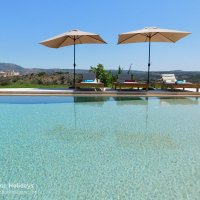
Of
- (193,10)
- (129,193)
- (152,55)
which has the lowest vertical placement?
(129,193)

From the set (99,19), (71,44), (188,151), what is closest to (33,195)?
(188,151)

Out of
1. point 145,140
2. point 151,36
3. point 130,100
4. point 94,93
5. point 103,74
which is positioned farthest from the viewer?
point 103,74

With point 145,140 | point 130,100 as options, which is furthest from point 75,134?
point 130,100

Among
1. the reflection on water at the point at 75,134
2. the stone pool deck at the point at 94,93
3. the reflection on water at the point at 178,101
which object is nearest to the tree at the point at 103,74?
the stone pool deck at the point at 94,93

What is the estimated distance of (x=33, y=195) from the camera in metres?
2.77

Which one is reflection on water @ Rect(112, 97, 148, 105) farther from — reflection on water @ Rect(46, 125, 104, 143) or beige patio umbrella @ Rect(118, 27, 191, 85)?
reflection on water @ Rect(46, 125, 104, 143)

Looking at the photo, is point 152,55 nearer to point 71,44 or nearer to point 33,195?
point 71,44

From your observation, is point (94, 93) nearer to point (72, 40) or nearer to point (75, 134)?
point (72, 40)

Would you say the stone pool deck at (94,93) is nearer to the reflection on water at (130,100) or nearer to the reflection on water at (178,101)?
the reflection on water at (130,100)

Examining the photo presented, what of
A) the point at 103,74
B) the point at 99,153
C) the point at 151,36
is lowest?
the point at 99,153

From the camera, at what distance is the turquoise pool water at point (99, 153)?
292 centimetres

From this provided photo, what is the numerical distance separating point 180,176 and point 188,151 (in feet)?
3.43

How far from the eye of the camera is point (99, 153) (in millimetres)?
4105

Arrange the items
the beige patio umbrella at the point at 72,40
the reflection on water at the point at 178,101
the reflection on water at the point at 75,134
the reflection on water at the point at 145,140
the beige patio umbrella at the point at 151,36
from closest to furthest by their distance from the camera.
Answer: the reflection on water at the point at 145,140 → the reflection on water at the point at 75,134 → the reflection on water at the point at 178,101 → the beige patio umbrella at the point at 151,36 → the beige patio umbrella at the point at 72,40
